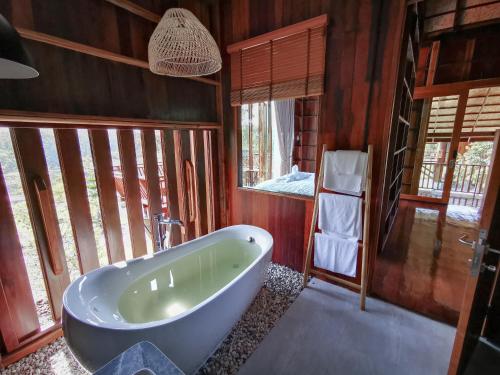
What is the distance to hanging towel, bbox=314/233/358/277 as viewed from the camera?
6.89 ft

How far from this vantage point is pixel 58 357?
1.61 meters

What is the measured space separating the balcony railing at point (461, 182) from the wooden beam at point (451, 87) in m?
1.59

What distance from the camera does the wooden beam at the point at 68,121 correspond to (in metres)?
1.40

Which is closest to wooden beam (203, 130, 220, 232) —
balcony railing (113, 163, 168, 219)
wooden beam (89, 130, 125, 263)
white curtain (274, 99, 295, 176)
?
balcony railing (113, 163, 168, 219)

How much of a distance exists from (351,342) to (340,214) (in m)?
0.96

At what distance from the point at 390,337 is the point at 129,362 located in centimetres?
184

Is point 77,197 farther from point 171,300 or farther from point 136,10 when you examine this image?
point 136,10

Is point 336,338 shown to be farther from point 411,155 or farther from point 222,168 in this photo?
point 411,155

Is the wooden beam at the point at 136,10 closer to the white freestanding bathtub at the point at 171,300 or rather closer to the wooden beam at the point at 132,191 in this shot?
the wooden beam at the point at 132,191

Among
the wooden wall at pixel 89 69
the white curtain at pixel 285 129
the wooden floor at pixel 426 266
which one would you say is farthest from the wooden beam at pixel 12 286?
the white curtain at pixel 285 129

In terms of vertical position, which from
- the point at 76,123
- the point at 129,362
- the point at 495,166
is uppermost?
the point at 76,123

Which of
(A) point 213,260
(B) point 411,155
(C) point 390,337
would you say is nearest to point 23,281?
(A) point 213,260

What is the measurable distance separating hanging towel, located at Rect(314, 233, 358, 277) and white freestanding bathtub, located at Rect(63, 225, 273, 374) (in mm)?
493

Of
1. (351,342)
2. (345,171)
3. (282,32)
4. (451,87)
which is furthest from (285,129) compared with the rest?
(351,342)
